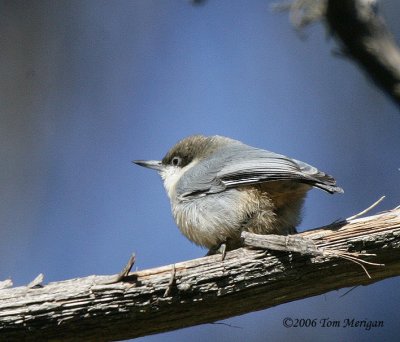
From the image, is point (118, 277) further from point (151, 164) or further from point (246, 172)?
point (151, 164)

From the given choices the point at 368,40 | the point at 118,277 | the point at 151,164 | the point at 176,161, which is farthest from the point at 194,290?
the point at 151,164

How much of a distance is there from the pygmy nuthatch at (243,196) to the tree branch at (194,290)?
0.36m

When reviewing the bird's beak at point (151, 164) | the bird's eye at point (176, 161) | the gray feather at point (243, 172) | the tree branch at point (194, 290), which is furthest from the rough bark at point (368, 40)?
the bird's beak at point (151, 164)

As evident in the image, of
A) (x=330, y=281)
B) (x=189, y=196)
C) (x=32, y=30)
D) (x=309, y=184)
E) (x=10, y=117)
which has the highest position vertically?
(x=32, y=30)

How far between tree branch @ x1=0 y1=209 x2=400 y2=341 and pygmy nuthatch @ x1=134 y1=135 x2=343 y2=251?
0.36 m

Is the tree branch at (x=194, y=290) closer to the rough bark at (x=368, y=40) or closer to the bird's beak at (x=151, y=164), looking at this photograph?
the rough bark at (x=368, y=40)

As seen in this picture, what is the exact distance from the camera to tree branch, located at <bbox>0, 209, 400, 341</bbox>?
10.1ft

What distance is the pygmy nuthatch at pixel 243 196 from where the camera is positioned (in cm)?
362

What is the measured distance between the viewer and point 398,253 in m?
3.20

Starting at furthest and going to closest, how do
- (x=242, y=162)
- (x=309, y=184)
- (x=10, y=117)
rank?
(x=10, y=117) < (x=242, y=162) < (x=309, y=184)

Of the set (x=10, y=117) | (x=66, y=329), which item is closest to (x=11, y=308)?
(x=66, y=329)

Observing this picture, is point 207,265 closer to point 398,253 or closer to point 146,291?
point 146,291

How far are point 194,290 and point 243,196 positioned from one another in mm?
761

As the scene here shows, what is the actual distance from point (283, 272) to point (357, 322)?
187 cm
